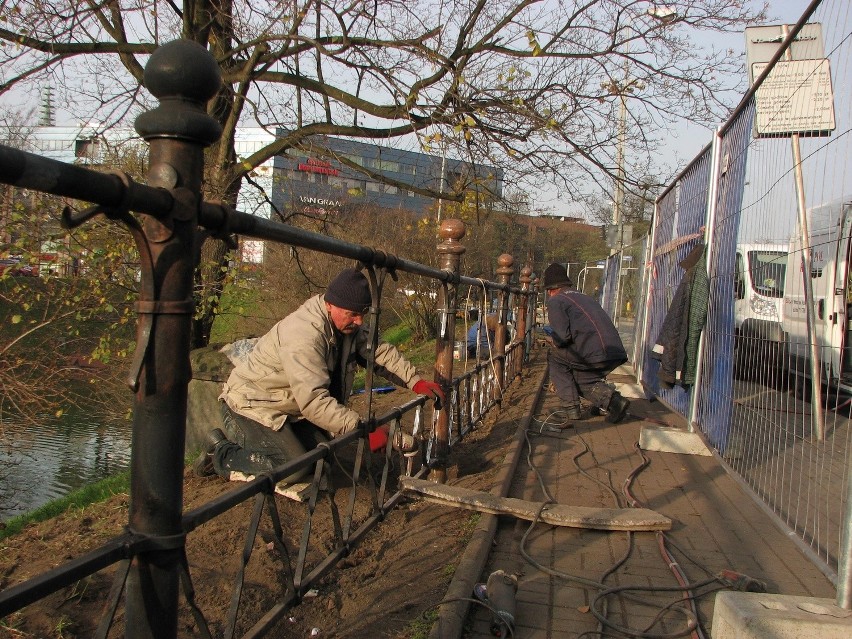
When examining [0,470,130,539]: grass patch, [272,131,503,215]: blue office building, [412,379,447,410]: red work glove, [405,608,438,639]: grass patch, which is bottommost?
[0,470,130,539]: grass patch

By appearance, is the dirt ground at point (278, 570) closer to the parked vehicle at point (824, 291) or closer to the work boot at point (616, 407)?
the parked vehicle at point (824, 291)

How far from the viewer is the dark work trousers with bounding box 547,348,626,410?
7.48 m

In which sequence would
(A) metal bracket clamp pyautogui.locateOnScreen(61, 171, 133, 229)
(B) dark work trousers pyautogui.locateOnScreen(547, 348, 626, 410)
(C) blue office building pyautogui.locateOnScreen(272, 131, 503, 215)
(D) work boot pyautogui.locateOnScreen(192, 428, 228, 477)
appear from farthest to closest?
(C) blue office building pyautogui.locateOnScreen(272, 131, 503, 215) < (B) dark work trousers pyautogui.locateOnScreen(547, 348, 626, 410) < (D) work boot pyautogui.locateOnScreen(192, 428, 228, 477) < (A) metal bracket clamp pyautogui.locateOnScreen(61, 171, 133, 229)

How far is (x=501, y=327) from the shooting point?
846cm

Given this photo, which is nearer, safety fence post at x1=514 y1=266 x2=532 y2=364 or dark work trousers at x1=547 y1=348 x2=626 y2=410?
dark work trousers at x1=547 y1=348 x2=626 y2=410

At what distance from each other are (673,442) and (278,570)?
401cm

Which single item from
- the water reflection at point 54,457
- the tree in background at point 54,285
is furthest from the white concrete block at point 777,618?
the water reflection at point 54,457

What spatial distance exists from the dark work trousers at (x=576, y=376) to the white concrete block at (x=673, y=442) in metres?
1.15

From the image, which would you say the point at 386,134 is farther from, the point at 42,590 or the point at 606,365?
the point at 42,590

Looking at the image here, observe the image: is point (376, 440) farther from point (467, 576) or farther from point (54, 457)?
point (54, 457)

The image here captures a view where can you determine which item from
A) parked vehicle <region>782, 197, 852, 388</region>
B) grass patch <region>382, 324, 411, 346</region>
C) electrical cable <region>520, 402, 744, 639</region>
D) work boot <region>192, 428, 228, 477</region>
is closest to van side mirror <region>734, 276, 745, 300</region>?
parked vehicle <region>782, 197, 852, 388</region>

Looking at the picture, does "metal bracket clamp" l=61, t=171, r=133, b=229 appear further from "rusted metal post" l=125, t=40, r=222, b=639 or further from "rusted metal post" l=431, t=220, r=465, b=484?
"rusted metal post" l=431, t=220, r=465, b=484

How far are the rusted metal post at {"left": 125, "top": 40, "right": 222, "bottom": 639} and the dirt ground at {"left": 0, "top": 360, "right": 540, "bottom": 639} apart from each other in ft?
4.17

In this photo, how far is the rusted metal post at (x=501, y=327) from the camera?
26.7 ft
